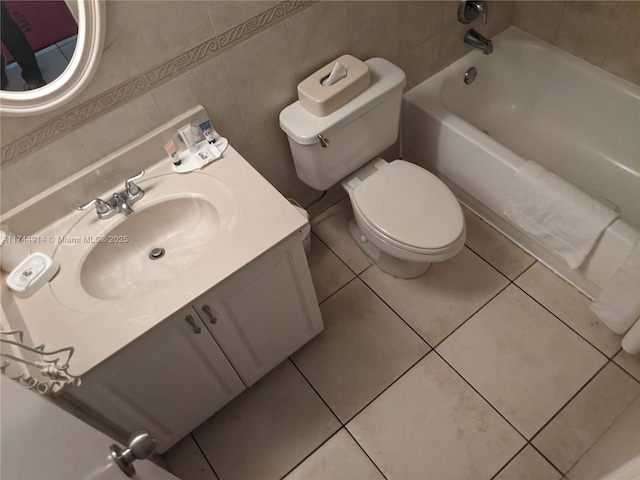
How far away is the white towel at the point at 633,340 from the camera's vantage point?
1.45m

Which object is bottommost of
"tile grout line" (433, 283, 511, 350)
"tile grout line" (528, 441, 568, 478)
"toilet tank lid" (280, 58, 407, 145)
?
"tile grout line" (528, 441, 568, 478)

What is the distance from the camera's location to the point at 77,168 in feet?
4.37

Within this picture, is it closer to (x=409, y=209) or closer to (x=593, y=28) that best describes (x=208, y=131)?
(x=409, y=209)

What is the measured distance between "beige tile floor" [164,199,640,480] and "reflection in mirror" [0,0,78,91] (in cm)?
122

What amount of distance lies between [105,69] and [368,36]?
92 centimetres

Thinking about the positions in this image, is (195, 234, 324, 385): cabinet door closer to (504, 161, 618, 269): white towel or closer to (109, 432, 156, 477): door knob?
(109, 432, 156, 477): door knob

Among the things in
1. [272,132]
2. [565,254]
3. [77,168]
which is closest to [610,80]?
[565,254]

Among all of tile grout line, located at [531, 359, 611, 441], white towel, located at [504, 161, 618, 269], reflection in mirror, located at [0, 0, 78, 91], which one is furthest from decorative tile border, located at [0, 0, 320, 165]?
tile grout line, located at [531, 359, 611, 441]

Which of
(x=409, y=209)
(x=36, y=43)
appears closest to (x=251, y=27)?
(x=36, y=43)

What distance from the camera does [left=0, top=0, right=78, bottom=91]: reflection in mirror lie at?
3.61 ft

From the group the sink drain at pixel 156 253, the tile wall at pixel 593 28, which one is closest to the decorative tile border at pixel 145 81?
the sink drain at pixel 156 253

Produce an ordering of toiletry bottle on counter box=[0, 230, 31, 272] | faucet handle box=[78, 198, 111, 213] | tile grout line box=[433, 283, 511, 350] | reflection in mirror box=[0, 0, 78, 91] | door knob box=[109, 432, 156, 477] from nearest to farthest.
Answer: door knob box=[109, 432, 156, 477] < reflection in mirror box=[0, 0, 78, 91] < toiletry bottle on counter box=[0, 230, 31, 272] < faucet handle box=[78, 198, 111, 213] < tile grout line box=[433, 283, 511, 350]

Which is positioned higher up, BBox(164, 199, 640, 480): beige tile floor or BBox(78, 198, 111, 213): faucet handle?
BBox(78, 198, 111, 213): faucet handle

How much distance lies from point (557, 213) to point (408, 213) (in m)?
0.51
